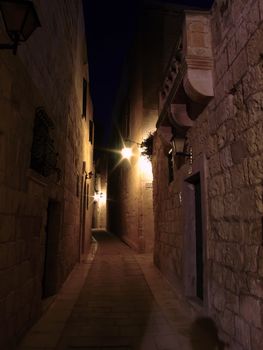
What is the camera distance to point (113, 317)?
12.9ft

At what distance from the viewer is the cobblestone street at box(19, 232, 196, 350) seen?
312cm

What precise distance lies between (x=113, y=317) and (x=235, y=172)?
103 inches

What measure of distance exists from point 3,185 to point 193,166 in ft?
8.85

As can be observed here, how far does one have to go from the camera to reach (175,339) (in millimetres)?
3205

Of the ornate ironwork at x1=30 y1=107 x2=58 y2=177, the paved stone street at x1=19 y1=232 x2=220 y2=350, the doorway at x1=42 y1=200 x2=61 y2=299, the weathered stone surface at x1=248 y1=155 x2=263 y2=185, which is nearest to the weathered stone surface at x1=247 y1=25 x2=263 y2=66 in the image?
the weathered stone surface at x1=248 y1=155 x2=263 y2=185

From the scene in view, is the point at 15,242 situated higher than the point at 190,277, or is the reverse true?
the point at 15,242

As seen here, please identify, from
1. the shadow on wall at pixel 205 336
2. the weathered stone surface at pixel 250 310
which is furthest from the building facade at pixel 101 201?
the weathered stone surface at pixel 250 310

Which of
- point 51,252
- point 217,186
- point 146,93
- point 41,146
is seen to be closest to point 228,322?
point 217,186

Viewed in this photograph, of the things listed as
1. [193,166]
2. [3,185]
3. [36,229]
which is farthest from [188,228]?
[3,185]

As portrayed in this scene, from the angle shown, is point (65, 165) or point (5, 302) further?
point (65, 165)

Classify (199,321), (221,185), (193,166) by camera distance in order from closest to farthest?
(221,185) < (199,321) < (193,166)

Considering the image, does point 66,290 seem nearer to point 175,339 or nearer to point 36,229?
point 36,229

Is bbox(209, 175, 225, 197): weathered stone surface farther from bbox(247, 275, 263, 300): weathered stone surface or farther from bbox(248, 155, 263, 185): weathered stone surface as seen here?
bbox(247, 275, 263, 300): weathered stone surface

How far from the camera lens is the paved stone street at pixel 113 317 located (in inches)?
123
